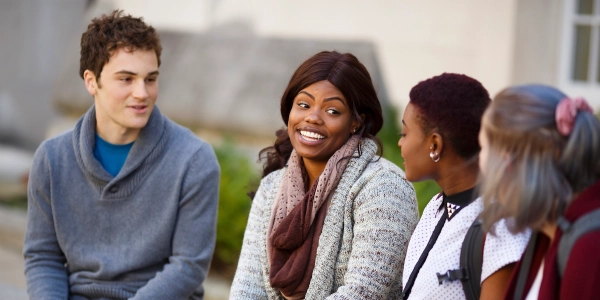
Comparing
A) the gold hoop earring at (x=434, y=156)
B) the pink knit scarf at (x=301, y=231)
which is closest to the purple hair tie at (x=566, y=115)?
the gold hoop earring at (x=434, y=156)

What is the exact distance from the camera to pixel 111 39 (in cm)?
320

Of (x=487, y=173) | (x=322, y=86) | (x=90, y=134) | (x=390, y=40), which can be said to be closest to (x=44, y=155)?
(x=90, y=134)

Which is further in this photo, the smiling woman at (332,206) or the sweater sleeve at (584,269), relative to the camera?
the smiling woman at (332,206)

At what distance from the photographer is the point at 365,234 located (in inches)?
104

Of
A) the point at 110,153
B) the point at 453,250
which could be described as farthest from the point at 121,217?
the point at 453,250

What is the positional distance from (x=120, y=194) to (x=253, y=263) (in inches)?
26.9

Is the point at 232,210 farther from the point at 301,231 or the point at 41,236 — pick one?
the point at 301,231

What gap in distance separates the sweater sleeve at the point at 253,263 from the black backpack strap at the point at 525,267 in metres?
1.13

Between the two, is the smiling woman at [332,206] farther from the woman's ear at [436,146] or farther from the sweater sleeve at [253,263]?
the woman's ear at [436,146]

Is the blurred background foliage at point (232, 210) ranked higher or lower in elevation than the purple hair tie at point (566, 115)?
lower

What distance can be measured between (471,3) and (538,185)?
3824 mm

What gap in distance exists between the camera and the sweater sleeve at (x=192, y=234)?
3172 millimetres

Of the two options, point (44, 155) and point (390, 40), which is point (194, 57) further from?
point (44, 155)

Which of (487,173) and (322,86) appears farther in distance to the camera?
(322,86)
